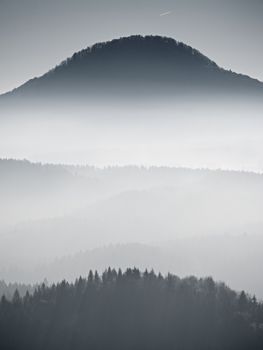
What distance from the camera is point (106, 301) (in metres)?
187

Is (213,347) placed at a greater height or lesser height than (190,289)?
lesser

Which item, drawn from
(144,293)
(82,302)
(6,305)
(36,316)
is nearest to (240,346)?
(144,293)

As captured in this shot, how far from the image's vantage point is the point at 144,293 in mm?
190875

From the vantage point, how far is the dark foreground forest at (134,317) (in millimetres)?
175625

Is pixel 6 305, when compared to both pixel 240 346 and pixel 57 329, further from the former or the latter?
pixel 240 346

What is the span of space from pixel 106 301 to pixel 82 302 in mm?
8742

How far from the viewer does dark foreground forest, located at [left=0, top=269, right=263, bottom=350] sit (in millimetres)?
175625

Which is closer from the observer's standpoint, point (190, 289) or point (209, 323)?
point (209, 323)

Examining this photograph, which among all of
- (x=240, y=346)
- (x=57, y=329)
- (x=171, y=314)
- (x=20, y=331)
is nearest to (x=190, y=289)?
(x=171, y=314)

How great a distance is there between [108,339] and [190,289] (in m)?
33.1

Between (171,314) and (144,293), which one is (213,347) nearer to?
(171,314)

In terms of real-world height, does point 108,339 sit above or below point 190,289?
below

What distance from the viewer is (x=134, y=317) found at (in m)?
185

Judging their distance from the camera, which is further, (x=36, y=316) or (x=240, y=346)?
(x=36, y=316)
